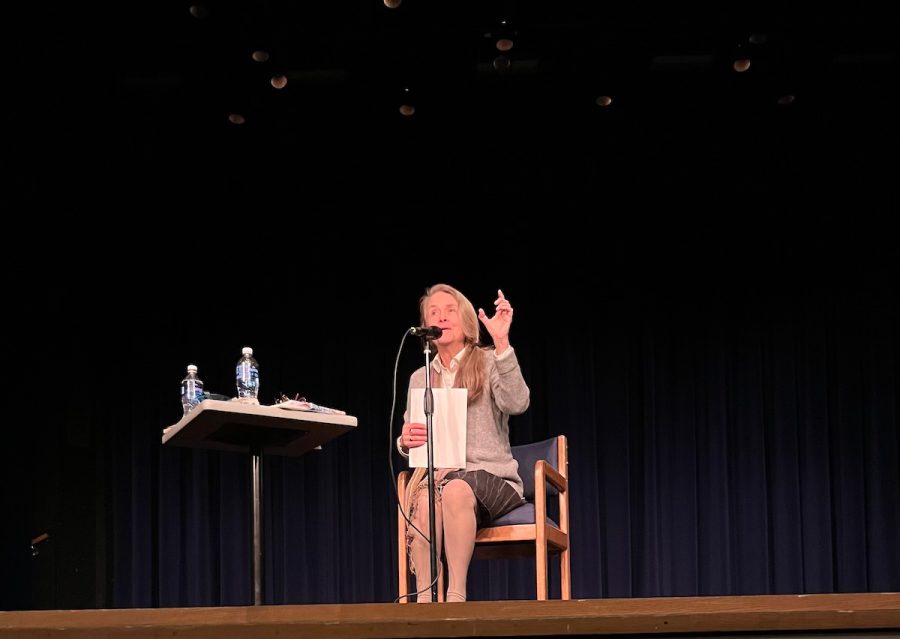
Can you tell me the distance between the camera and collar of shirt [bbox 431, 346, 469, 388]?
3.46m

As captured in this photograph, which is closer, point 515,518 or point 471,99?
point 515,518

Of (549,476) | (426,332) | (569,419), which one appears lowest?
(549,476)

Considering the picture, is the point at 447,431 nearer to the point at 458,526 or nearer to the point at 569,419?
the point at 458,526

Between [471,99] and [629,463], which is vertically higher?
[471,99]

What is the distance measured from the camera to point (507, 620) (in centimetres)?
130

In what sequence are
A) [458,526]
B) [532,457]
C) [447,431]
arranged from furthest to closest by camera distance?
[532,457], [458,526], [447,431]

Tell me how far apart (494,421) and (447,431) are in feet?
1.96

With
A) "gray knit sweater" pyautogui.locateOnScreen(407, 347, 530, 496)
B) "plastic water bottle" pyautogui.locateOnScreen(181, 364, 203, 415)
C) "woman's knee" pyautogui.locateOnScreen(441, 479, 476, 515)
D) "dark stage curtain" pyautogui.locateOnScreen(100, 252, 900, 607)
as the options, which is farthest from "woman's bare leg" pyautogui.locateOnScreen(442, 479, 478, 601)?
"dark stage curtain" pyautogui.locateOnScreen(100, 252, 900, 607)

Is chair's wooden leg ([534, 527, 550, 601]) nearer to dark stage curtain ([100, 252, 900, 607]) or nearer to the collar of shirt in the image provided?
the collar of shirt

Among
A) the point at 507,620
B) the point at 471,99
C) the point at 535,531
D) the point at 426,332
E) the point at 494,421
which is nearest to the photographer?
the point at 507,620

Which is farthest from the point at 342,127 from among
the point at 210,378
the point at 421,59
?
the point at 210,378

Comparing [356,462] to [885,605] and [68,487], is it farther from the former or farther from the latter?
[885,605]

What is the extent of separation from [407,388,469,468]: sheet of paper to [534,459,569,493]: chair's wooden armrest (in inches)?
20.2

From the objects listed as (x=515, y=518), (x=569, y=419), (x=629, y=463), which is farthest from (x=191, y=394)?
(x=629, y=463)
